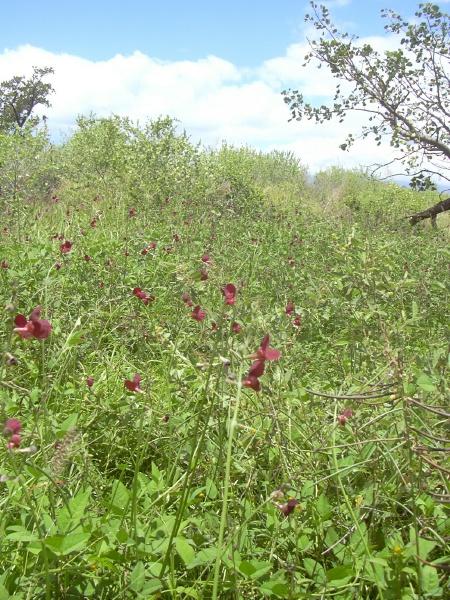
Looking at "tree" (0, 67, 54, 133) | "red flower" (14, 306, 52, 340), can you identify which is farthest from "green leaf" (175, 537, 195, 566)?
"tree" (0, 67, 54, 133)

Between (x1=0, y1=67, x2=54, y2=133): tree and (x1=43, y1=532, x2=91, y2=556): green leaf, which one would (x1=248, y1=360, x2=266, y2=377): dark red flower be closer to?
(x1=43, y1=532, x2=91, y2=556): green leaf

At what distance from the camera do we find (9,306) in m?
1.14

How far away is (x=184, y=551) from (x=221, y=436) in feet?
1.01

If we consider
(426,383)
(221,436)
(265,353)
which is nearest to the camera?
(265,353)

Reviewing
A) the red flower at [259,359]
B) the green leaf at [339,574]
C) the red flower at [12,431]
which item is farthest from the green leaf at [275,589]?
the red flower at [12,431]

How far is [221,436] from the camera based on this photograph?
1.53m

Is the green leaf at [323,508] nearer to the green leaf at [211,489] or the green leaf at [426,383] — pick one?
the green leaf at [211,489]

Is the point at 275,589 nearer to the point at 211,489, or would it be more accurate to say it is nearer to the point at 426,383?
the point at 211,489

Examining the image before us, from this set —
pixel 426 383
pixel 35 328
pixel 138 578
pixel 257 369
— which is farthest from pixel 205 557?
pixel 426 383

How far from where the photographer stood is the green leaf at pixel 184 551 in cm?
132

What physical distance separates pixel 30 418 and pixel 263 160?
18018 mm

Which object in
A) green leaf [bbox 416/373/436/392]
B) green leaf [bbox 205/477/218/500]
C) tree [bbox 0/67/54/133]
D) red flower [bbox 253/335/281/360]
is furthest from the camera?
tree [bbox 0/67/54/133]

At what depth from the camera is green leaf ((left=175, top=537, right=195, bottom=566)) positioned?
1322mm

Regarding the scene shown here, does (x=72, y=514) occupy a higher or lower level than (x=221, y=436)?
lower
